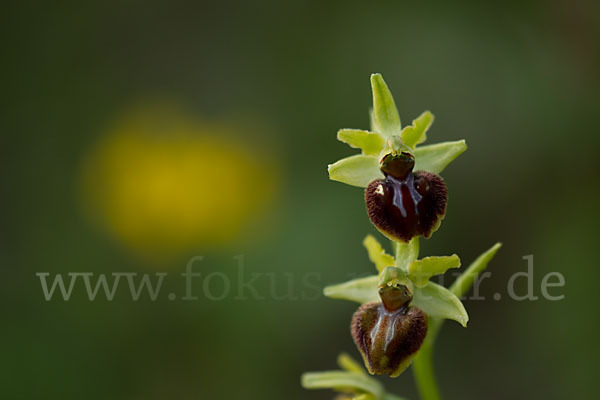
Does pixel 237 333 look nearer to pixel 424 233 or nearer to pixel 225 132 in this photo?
pixel 225 132

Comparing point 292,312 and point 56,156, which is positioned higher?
point 56,156

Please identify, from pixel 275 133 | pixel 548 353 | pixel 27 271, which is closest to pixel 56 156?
pixel 27 271

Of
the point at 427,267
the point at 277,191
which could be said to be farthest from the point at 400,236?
the point at 277,191

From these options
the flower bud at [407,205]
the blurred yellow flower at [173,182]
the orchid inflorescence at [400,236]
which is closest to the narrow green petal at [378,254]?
the orchid inflorescence at [400,236]

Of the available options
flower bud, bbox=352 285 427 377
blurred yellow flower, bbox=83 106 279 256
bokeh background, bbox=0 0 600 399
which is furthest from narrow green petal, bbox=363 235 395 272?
blurred yellow flower, bbox=83 106 279 256

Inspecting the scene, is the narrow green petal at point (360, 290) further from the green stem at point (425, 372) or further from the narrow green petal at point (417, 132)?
the narrow green petal at point (417, 132)

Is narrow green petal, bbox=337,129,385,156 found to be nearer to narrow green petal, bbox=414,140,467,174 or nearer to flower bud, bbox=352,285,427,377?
narrow green petal, bbox=414,140,467,174

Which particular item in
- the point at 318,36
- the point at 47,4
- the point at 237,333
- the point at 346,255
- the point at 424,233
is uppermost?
the point at 47,4
